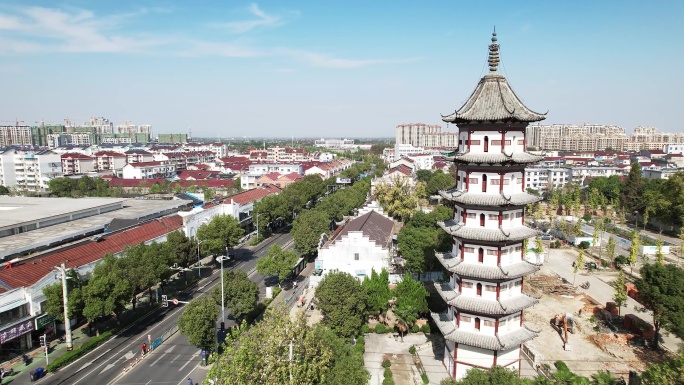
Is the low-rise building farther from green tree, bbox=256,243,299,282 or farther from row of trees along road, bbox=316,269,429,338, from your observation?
row of trees along road, bbox=316,269,429,338

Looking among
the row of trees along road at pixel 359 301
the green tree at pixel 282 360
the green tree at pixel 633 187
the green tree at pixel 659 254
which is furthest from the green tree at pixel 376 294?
the green tree at pixel 633 187

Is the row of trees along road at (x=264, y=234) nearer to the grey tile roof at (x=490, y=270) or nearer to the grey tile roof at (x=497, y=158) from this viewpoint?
the grey tile roof at (x=490, y=270)

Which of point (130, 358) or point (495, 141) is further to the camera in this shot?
point (130, 358)

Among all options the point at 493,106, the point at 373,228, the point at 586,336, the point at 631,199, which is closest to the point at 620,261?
the point at 586,336

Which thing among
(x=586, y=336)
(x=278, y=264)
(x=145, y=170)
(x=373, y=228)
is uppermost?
(x=145, y=170)

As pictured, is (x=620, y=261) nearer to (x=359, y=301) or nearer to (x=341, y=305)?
(x=359, y=301)

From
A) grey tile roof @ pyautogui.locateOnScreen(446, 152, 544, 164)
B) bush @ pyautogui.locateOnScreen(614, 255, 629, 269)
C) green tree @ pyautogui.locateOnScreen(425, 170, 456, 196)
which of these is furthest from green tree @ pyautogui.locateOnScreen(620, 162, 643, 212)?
grey tile roof @ pyautogui.locateOnScreen(446, 152, 544, 164)
